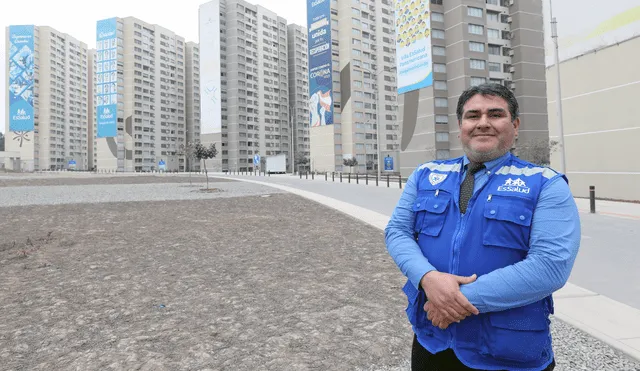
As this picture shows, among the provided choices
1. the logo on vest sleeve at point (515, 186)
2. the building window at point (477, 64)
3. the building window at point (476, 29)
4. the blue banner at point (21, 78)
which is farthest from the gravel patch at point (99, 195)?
the blue banner at point (21, 78)

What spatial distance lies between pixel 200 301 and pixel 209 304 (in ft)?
0.59

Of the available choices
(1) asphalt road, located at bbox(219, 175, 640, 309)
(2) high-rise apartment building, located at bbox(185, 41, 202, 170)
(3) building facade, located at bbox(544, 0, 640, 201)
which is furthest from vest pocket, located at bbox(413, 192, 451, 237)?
(2) high-rise apartment building, located at bbox(185, 41, 202, 170)

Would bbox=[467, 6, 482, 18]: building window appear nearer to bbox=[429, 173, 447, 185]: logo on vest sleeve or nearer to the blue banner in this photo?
bbox=[429, 173, 447, 185]: logo on vest sleeve

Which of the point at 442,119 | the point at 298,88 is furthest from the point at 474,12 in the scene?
the point at 298,88

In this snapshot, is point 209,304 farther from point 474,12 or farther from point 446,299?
point 474,12

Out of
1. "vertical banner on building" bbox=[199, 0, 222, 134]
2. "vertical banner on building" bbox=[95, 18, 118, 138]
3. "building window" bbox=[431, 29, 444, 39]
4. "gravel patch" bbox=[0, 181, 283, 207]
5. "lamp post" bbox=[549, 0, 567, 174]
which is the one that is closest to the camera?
"lamp post" bbox=[549, 0, 567, 174]

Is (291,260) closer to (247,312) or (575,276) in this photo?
(247,312)

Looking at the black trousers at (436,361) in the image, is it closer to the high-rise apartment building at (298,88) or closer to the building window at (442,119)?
the building window at (442,119)

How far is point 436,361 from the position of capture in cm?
185

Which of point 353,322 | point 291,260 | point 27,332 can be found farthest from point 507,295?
point 291,260

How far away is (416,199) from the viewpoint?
6.64 ft

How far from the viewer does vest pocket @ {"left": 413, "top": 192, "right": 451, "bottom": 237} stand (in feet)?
6.02

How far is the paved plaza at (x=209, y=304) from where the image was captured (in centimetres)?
336

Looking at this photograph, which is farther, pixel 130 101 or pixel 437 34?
pixel 130 101
